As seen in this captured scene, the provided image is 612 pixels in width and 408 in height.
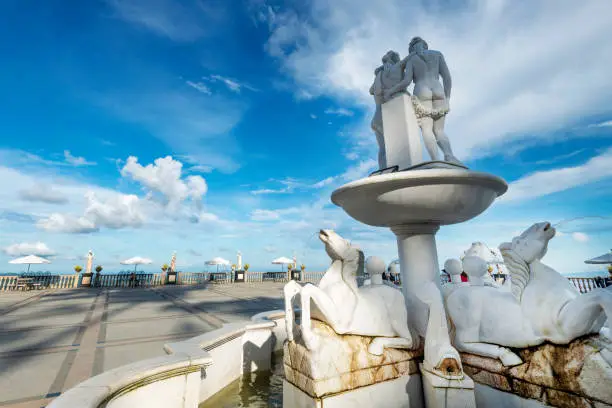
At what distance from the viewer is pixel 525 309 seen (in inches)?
86.1

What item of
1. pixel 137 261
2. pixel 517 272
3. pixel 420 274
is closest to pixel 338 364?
pixel 420 274

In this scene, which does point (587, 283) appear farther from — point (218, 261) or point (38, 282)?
point (38, 282)

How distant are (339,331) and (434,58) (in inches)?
155

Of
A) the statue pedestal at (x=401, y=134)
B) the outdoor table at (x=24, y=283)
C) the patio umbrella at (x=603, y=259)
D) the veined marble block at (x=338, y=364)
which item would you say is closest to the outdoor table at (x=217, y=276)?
the outdoor table at (x=24, y=283)

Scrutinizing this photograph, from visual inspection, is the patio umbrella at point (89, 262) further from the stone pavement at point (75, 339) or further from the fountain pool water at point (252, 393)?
the fountain pool water at point (252, 393)

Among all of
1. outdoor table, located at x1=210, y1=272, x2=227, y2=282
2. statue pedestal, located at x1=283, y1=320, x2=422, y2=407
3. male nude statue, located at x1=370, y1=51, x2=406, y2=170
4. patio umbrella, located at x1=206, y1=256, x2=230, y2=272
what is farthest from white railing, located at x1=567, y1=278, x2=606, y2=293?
patio umbrella, located at x1=206, y1=256, x2=230, y2=272

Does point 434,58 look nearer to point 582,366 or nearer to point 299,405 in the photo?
point 582,366

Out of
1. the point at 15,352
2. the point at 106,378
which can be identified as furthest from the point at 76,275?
the point at 106,378

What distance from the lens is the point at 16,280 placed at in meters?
14.9

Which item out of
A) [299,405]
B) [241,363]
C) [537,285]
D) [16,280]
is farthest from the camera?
[16,280]

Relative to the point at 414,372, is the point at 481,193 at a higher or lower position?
higher

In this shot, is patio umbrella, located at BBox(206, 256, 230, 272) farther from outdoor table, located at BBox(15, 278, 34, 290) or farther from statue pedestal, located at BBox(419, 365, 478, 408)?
statue pedestal, located at BBox(419, 365, 478, 408)

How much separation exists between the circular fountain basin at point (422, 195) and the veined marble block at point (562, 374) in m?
1.28

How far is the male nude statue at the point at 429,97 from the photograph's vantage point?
401 cm
